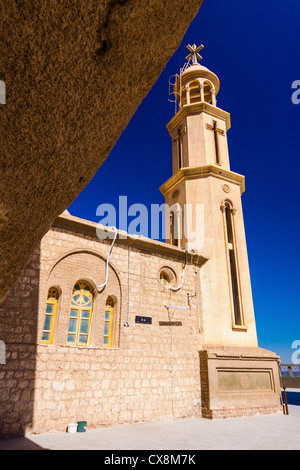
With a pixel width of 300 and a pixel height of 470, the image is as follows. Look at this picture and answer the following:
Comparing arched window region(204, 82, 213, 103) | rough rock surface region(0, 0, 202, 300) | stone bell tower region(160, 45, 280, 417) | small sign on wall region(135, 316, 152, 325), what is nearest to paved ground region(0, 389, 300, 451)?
stone bell tower region(160, 45, 280, 417)

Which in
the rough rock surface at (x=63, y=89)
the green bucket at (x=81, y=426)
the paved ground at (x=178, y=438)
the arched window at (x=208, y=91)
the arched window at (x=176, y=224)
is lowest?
the paved ground at (x=178, y=438)

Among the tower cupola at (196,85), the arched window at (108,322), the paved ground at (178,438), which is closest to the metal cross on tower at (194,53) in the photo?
the tower cupola at (196,85)

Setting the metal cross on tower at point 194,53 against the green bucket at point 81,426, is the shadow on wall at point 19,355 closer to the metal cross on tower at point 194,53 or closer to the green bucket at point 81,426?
the green bucket at point 81,426

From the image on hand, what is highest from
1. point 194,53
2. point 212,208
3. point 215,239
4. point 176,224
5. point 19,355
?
point 194,53

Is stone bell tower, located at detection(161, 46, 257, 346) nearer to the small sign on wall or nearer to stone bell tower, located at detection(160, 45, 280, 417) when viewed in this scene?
stone bell tower, located at detection(160, 45, 280, 417)

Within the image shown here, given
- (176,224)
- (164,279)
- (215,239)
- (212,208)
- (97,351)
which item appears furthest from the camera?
(176,224)

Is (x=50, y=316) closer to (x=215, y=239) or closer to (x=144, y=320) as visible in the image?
(x=144, y=320)

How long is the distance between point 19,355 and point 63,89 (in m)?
7.29

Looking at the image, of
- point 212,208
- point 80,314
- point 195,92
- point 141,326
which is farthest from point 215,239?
point 195,92

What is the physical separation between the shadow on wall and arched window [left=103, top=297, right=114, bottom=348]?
220 centimetres

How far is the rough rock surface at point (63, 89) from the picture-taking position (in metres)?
1.32

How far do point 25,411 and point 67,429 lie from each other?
3.75 ft

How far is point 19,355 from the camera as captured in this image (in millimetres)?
7312

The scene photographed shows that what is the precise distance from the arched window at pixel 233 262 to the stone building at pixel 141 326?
1.8 inches
